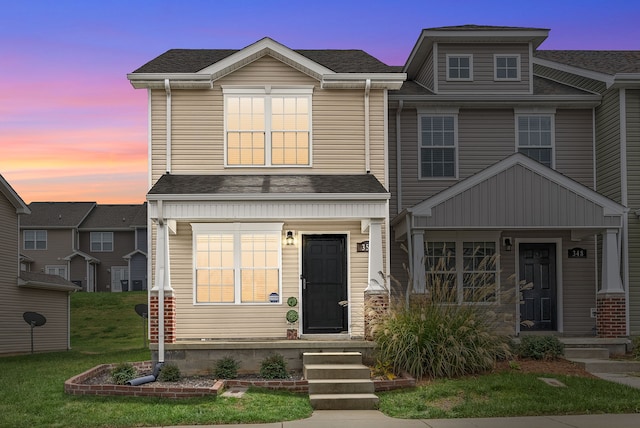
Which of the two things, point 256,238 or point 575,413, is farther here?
point 256,238

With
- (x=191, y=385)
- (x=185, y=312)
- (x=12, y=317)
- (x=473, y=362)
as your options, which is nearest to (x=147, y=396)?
(x=191, y=385)

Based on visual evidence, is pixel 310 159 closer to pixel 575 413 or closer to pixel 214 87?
pixel 214 87

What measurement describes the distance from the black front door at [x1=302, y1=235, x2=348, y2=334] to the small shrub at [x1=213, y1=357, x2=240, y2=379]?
8.81ft

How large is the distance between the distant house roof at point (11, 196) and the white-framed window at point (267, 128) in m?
11.7

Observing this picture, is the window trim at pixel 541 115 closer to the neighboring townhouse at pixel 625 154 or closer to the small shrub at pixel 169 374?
the neighboring townhouse at pixel 625 154

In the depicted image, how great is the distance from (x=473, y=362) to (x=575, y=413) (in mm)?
2450

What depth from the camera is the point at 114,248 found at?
53.6m

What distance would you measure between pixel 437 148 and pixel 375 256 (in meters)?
5.08

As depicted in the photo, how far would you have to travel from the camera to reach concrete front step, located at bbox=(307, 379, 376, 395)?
1280cm

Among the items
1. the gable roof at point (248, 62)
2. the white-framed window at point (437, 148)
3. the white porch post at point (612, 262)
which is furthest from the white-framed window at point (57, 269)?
Answer: the white porch post at point (612, 262)

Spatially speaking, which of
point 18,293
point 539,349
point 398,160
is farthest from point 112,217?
point 539,349

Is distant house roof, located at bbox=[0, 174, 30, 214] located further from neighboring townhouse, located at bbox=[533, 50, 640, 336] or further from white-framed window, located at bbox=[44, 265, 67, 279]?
white-framed window, located at bbox=[44, 265, 67, 279]

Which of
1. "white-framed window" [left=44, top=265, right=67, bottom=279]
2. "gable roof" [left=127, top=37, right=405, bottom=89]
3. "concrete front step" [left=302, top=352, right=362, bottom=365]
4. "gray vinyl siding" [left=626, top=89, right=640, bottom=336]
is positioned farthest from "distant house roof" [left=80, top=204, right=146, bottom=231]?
"concrete front step" [left=302, top=352, right=362, bottom=365]

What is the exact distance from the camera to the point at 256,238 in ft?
54.7
